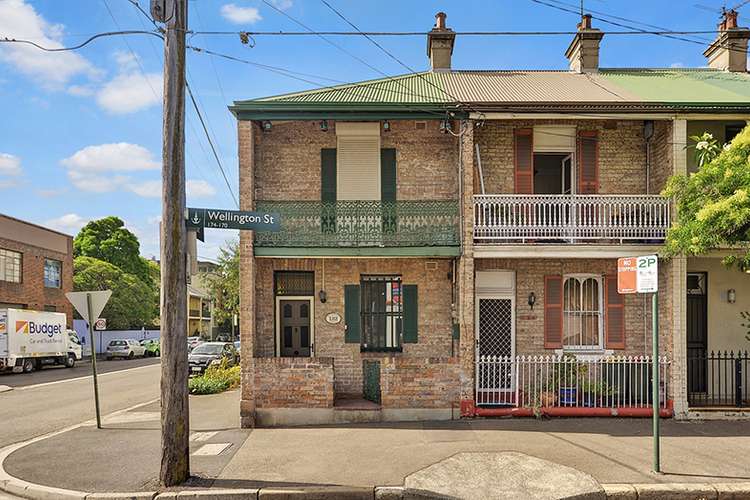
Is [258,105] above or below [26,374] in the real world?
above

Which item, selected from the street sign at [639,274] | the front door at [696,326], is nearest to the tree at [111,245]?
the front door at [696,326]

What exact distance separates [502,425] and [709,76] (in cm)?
1071

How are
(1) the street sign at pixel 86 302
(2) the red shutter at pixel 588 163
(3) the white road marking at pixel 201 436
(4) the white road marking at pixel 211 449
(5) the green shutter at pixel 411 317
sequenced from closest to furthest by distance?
1. (4) the white road marking at pixel 211 449
2. (3) the white road marking at pixel 201 436
3. (1) the street sign at pixel 86 302
4. (5) the green shutter at pixel 411 317
5. (2) the red shutter at pixel 588 163

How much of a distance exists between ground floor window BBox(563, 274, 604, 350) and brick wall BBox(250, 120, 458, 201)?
3442mm

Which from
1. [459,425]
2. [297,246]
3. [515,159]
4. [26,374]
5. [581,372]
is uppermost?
[515,159]

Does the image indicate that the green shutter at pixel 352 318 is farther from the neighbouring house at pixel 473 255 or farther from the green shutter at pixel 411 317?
the green shutter at pixel 411 317

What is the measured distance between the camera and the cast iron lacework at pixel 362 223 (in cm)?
1048

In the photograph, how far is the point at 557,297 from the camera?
11.3m

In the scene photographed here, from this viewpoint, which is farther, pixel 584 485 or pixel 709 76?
pixel 709 76

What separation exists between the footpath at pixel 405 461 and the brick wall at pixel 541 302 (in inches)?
77.8

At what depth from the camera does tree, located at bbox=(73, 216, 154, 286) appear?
4656 centimetres

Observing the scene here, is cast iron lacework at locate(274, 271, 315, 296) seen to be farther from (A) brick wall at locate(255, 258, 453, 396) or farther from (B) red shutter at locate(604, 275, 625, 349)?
(B) red shutter at locate(604, 275, 625, 349)

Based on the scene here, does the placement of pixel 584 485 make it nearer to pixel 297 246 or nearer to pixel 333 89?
pixel 297 246

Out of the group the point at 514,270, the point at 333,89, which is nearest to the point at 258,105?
the point at 333,89
